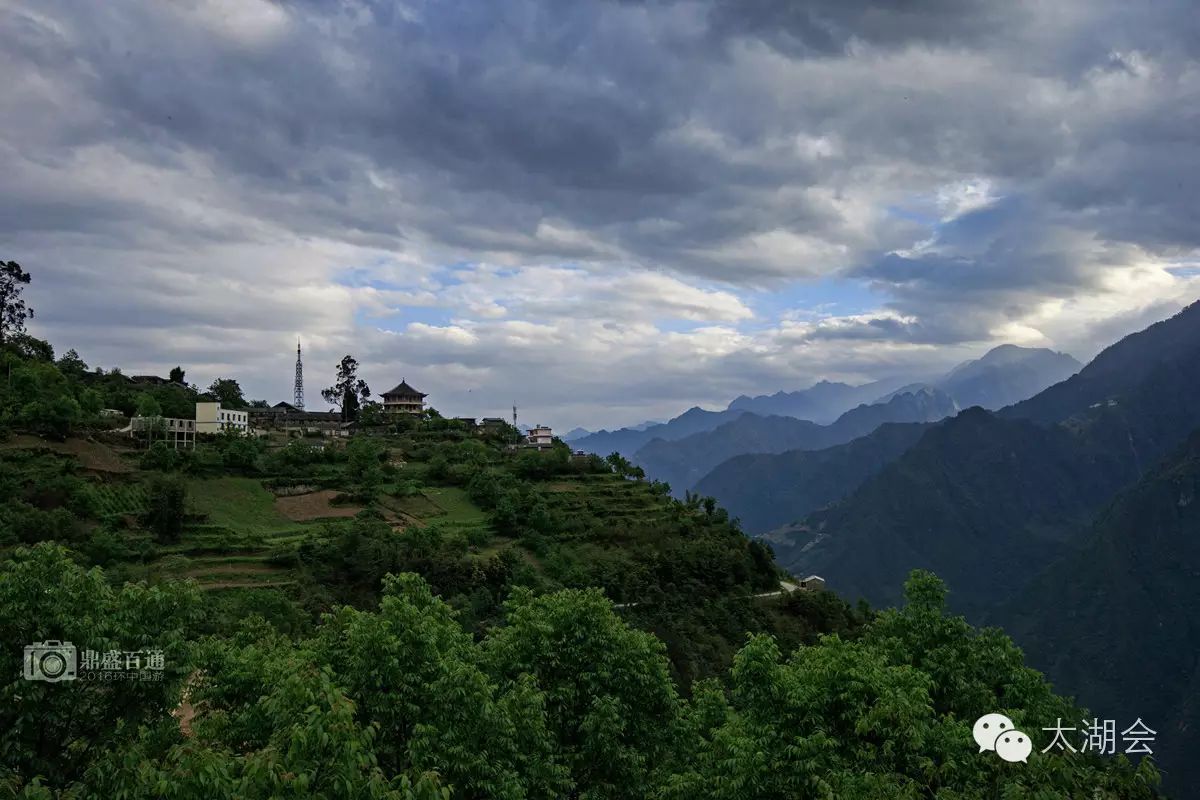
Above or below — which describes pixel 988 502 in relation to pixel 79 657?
below

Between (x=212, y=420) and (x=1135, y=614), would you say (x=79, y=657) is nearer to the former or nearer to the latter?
(x=212, y=420)

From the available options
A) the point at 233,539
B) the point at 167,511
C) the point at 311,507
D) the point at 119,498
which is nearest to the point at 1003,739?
the point at 233,539

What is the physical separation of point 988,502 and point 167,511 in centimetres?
18437

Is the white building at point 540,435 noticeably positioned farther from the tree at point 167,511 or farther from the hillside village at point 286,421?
the tree at point 167,511

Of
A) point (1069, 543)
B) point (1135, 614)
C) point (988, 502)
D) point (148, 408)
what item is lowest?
point (1135, 614)

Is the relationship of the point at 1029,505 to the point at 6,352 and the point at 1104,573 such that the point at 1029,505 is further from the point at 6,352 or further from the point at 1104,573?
the point at 6,352

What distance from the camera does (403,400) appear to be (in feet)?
315

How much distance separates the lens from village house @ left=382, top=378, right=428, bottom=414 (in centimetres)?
9544

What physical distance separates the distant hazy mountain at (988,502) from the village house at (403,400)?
96428 mm

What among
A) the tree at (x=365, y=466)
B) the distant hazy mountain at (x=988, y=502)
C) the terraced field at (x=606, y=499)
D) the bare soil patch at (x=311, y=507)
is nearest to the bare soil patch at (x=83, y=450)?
the bare soil patch at (x=311, y=507)

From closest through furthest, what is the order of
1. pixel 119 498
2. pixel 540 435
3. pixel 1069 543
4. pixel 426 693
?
pixel 426 693 → pixel 119 498 → pixel 540 435 → pixel 1069 543

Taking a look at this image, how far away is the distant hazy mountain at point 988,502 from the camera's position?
158 meters

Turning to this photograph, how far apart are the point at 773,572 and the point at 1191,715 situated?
62.9 metres

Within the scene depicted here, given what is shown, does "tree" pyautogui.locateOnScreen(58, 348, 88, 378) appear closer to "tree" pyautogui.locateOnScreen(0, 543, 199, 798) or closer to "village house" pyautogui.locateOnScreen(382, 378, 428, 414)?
"village house" pyautogui.locateOnScreen(382, 378, 428, 414)
